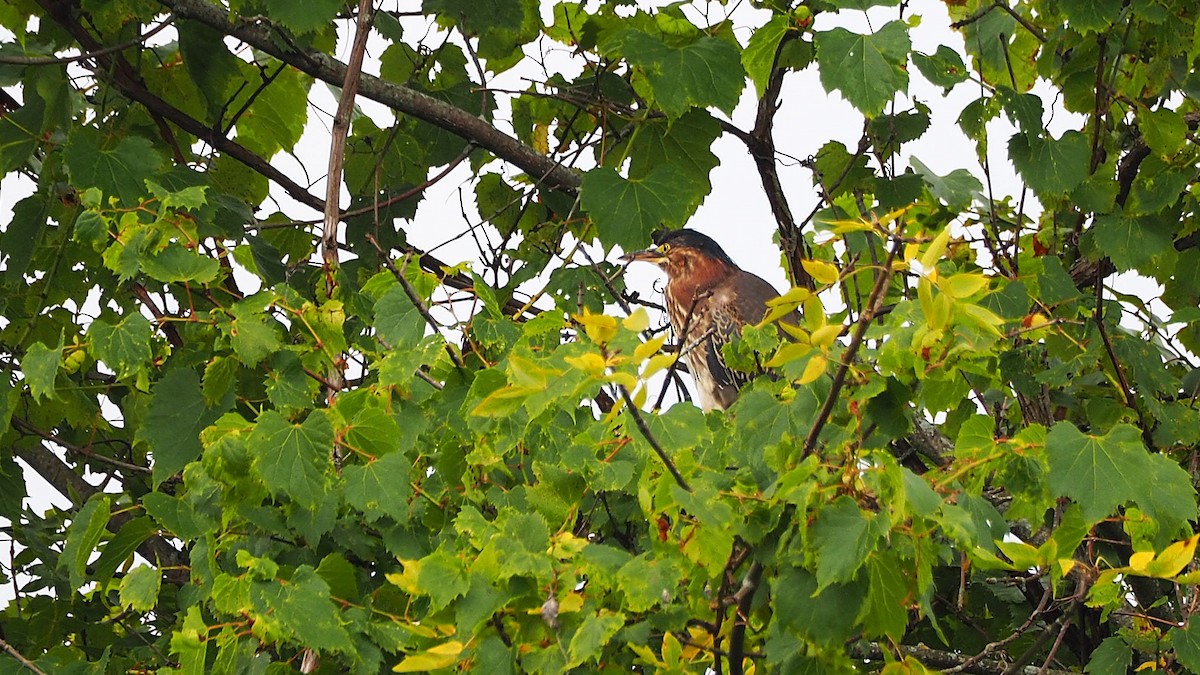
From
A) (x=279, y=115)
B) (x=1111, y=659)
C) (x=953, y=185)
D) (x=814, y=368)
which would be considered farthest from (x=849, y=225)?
(x=279, y=115)

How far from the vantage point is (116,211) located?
90.0 inches

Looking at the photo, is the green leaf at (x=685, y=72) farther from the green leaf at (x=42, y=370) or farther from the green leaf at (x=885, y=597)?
the green leaf at (x=885, y=597)

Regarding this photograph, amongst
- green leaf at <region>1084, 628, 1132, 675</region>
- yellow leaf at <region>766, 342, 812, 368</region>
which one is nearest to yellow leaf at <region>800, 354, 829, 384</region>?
yellow leaf at <region>766, 342, 812, 368</region>

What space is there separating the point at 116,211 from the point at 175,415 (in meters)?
0.41

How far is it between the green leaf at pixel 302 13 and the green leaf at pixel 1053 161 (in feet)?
4.88

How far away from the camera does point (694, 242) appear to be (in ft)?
17.6

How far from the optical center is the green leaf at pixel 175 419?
252cm

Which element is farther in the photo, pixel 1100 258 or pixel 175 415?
pixel 1100 258

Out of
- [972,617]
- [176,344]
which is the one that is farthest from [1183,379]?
[176,344]

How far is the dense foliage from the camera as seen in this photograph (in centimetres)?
161

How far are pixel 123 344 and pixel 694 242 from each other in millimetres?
3343

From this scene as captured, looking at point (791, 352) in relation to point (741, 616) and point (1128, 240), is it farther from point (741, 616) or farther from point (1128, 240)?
point (1128, 240)

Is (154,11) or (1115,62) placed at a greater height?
(154,11)

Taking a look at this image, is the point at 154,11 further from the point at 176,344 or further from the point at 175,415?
the point at 175,415
